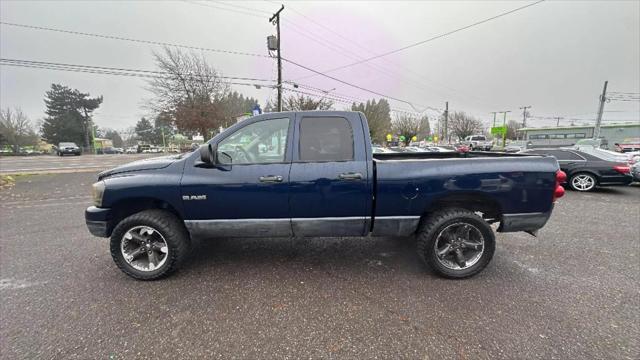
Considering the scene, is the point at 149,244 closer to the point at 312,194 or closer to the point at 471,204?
the point at 312,194

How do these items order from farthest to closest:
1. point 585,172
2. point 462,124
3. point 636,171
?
point 462,124 < point 636,171 < point 585,172

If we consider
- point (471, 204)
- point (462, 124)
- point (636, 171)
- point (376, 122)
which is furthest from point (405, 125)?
point (471, 204)

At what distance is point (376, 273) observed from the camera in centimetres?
325

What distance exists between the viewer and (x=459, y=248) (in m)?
3.14

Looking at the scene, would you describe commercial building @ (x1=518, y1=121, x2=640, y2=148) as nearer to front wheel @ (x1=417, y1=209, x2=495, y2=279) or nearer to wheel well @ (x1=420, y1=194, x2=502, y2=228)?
wheel well @ (x1=420, y1=194, x2=502, y2=228)

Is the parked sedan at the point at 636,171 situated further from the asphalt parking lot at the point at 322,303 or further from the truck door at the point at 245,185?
the truck door at the point at 245,185

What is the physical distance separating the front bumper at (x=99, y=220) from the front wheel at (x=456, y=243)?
3667 mm

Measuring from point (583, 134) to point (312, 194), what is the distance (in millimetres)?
68012

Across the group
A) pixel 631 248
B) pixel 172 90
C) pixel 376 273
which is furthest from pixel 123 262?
pixel 172 90

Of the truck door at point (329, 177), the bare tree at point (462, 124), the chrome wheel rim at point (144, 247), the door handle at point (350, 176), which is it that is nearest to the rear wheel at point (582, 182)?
the truck door at point (329, 177)

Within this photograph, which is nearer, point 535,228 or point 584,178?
point 535,228

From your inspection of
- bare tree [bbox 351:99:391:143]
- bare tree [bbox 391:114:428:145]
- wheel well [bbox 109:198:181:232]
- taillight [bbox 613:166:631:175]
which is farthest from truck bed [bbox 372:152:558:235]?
bare tree [bbox 391:114:428:145]

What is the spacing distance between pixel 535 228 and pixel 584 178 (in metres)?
8.32

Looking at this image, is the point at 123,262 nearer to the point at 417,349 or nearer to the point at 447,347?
the point at 417,349
